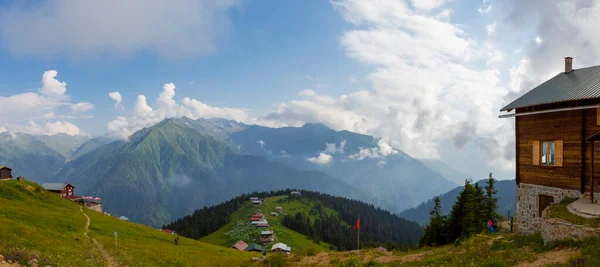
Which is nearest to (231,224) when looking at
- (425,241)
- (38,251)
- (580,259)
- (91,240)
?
(425,241)

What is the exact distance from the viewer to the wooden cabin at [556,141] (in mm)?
26188

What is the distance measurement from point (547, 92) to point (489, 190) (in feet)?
139

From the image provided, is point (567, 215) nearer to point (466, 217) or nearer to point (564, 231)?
point (564, 231)

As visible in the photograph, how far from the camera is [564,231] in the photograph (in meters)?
20.8

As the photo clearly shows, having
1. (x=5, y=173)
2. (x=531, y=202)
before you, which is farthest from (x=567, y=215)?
(x=5, y=173)

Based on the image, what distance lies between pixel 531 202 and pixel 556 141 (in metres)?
6.05

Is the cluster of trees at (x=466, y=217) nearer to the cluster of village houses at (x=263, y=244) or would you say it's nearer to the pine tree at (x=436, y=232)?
the pine tree at (x=436, y=232)

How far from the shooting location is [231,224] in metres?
200

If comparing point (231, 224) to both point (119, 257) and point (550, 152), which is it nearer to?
point (119, 257)

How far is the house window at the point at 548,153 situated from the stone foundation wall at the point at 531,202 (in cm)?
225

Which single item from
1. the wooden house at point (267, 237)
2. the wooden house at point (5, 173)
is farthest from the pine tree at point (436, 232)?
the wooden house at point (5, 173)

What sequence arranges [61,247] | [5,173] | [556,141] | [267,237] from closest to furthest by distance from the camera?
[61,247], [556,141], [5,173], [267,237]

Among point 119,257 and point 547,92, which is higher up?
point 547,92

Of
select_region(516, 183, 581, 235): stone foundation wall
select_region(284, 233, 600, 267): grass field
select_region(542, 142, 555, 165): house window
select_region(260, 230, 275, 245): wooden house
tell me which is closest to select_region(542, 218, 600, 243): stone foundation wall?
select_region(284, 233, 600, 267): grass field
